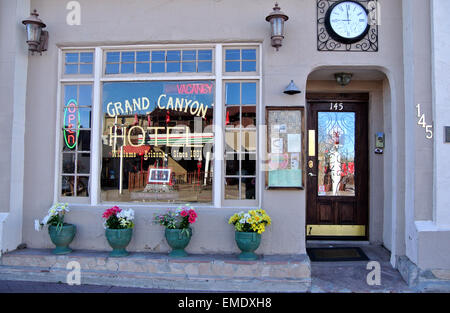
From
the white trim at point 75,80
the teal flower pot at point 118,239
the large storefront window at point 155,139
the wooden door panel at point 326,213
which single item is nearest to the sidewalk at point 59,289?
the teal flower pot at point 118,239

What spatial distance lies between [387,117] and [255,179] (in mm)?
2475

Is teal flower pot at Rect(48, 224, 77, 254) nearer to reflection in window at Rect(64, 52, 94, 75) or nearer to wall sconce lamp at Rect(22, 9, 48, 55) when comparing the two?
reflection in window at Rect(64, 52, 94, 75)

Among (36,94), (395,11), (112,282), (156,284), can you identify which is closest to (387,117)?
(395,11)

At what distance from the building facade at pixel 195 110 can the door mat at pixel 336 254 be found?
515mm

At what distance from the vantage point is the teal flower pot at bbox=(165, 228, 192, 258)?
442 cm

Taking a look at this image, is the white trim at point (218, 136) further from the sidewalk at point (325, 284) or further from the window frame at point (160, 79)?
the sidewalk at point (325, 284)

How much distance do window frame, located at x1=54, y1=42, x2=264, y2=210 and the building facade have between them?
2cm

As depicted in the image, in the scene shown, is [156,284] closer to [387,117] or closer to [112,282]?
[112,282]

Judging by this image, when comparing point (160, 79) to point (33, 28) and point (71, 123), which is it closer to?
point (71, 123)

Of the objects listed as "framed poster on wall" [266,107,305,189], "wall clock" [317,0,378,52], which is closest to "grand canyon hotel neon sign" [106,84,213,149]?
"framed poster on wall" [266,107,305,189]

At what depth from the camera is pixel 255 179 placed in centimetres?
477

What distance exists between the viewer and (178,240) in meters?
4.44

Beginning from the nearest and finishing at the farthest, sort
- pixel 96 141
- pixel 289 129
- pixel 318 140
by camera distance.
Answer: pixel 289 129 < pixel 96 141 < pixel 318 140

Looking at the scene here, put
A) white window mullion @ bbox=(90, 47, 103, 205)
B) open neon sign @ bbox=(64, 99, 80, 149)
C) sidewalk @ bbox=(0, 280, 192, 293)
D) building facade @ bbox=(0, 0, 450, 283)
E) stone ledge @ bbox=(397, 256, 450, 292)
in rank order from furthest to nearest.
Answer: open neon sign @ bbox=(64, 99, 80, 149), white window mullion @ bbox=(90, 47, 103, 205), building facade @ bbox=(0, 0, 450, 283), sidewalk @ bbox=(0, 280, 192, 293), stone ledge @ bbox=(397, 256, 450, 292)
